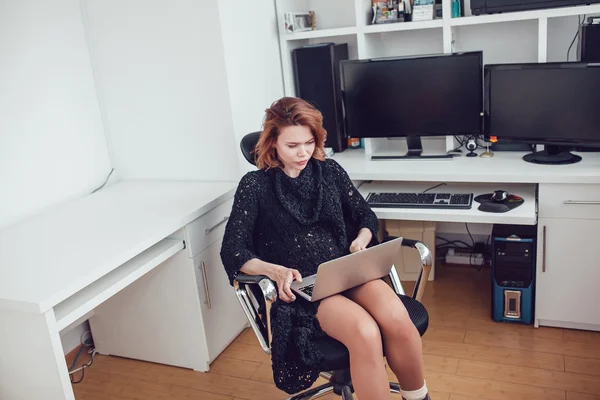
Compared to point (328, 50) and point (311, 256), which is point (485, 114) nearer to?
point (328, 50)

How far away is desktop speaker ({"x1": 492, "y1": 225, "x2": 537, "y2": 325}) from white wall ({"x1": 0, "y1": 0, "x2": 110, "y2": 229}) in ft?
6.10

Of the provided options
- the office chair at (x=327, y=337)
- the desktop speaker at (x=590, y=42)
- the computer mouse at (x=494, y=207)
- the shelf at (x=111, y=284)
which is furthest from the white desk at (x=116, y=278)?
the desktop speaker at (x=590, y=42)

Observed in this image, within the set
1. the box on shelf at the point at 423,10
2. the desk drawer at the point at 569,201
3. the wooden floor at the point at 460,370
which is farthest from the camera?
the box on shelf at the point at 423,10

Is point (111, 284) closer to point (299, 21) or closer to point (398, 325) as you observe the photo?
point (398, 325)

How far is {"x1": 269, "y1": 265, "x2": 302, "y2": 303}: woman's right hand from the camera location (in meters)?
1.95

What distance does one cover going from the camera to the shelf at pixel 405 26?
9.15 feet

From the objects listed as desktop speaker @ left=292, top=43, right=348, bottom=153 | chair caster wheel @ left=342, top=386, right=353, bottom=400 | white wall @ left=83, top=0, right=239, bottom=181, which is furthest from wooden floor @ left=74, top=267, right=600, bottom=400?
desktop speaker @ left=292, top=43, right=348, bottom=153

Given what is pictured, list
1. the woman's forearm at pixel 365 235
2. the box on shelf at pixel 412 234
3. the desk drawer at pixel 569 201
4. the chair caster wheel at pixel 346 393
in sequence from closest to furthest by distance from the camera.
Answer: the chair caster wheel at pixel 346 393, the woman's forearm at pixel 365 235, the desk drawer at pixel 569 201, the box on shelf at pixel 412 234

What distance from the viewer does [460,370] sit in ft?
7.98

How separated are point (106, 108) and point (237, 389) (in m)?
1.44

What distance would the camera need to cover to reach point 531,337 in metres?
2.62

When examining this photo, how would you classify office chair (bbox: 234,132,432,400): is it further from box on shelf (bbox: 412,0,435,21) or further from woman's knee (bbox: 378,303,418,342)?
box on shelf (bbox: 412,0,435,21)

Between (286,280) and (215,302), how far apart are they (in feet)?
2.49

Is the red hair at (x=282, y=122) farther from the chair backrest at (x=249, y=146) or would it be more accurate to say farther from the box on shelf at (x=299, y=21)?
the box on shelf at (x=299, y=21)
